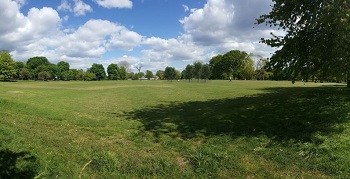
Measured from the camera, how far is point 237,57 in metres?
108

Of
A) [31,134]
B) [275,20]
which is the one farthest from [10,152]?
[275,20]

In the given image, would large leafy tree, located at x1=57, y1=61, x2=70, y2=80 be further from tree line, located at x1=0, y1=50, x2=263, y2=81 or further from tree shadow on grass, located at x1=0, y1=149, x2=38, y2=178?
tree shadow on grass, located at x1=0, y1=149, x2=38, y2=178

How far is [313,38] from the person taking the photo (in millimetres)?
12688

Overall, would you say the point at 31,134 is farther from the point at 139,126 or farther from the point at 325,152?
the point at 325,152

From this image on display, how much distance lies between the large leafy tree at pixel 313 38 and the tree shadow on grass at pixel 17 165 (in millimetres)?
11113

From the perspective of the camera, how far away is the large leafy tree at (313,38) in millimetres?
10453

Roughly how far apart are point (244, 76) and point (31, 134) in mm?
108649

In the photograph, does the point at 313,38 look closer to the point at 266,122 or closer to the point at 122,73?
the point at 266,122

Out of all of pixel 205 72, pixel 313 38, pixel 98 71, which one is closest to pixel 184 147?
pixel 313 38

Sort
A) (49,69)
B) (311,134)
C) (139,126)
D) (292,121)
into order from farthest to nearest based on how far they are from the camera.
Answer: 1. (49,69)
2. (139,126)
3. (292,121)
4. (311,134)

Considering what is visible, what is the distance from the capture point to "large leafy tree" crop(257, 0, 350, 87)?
10.5m

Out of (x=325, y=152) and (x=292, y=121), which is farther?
(x=292, y=121)

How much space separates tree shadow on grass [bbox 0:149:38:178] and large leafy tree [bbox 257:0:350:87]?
11.1 meters

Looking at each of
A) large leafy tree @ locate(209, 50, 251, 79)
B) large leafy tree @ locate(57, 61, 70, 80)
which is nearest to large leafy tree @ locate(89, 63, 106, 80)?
large leafy tree @ locate(57, 61, 70, 80)
